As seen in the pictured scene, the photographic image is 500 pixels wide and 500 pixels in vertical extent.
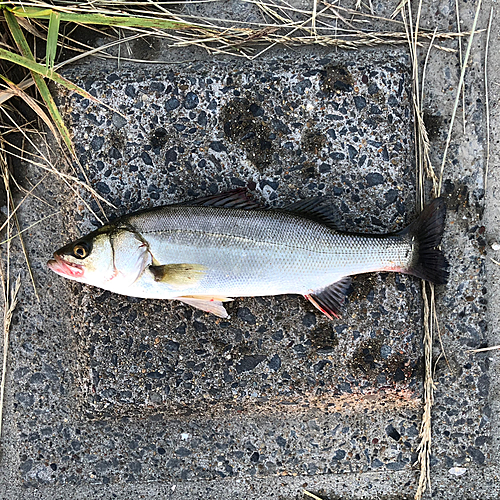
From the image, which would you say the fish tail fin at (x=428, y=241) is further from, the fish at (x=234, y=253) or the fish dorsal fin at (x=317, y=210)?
the fish dorsal fin at (x=317, y=210)

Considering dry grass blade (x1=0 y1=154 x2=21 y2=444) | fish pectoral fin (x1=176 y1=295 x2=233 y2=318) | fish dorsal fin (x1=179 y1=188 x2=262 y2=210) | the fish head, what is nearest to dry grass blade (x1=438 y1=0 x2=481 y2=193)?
fish dorsal fin (x1=179 y1=188 x2=262 y2=210)

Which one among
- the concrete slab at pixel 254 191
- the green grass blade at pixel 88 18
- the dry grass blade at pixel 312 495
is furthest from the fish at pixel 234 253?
the dry grass blade at pixel 312 495

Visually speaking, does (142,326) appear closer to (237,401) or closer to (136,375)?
(136,375)

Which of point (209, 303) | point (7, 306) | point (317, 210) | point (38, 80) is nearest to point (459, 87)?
point (317, 210)

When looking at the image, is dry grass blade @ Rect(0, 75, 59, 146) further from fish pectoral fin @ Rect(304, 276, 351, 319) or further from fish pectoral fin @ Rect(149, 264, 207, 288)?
fish pectoral fin @ Rect(304, 276, 351, 319)

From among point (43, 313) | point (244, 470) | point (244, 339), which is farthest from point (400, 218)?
point (43, 313)
